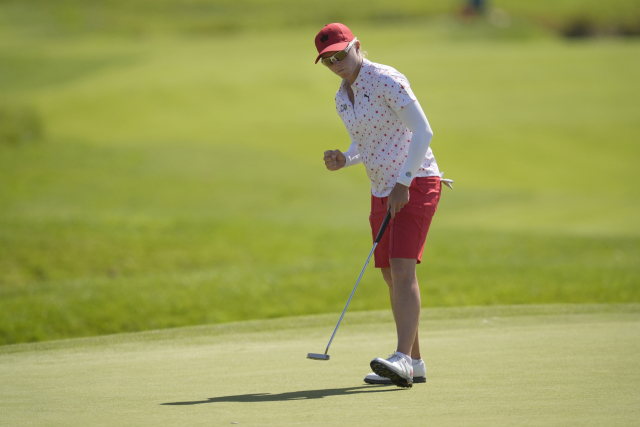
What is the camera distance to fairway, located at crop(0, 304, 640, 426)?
123 inches

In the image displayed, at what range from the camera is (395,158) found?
4.01 meters

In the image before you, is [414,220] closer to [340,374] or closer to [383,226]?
[383,226]

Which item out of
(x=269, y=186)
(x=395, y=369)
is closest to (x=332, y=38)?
(x=395, y=369)

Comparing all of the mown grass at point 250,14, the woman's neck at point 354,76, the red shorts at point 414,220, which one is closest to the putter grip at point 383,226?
the red shorts at point 414,220

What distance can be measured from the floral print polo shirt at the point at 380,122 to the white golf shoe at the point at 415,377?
88 cm

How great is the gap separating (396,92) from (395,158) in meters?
0.37

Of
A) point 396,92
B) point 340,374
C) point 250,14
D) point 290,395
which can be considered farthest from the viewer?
point 250,14

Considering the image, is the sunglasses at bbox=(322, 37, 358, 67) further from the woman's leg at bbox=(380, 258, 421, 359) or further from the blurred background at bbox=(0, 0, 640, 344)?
the blurred background at bbox=(0, 0, 640, 344)

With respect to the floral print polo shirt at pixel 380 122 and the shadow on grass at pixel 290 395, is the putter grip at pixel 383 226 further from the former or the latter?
the shadow on grass at pixel 290 395

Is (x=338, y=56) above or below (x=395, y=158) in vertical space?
above

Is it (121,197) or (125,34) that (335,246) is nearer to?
(121,197)

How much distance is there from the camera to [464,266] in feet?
30.3

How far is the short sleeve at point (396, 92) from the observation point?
378cm

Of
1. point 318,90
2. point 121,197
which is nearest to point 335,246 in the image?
point 121,197
